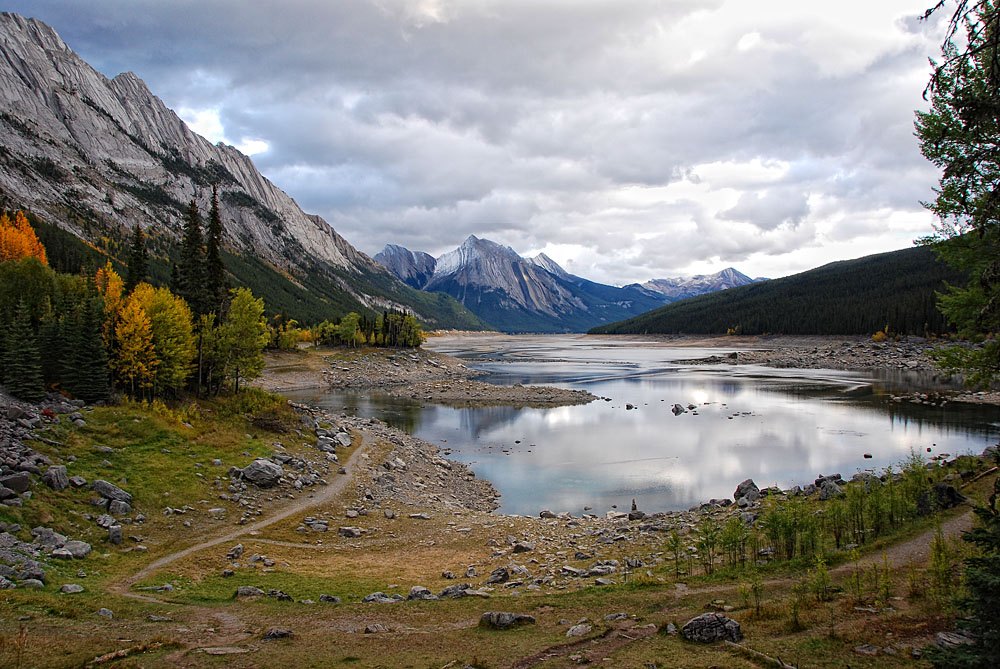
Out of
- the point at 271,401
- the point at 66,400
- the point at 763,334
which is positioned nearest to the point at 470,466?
the point at 271,401

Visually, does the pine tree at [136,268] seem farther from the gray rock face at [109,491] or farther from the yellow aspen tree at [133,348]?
the gray rock face at [109,491]

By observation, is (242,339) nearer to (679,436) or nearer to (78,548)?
(78,548)

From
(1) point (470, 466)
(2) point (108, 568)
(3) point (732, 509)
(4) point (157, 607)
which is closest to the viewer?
(4) point (157, 607)

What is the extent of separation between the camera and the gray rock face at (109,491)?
1906 cm

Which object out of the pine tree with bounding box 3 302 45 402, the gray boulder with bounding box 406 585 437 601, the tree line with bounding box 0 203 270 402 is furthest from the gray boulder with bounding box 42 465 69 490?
the gray boulder with bounding box 406 585 437 601

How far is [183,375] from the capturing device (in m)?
33.3

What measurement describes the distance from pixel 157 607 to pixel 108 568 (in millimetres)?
4169

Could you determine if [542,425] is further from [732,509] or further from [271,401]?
[732,509]

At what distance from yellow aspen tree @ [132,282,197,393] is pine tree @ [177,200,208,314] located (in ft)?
16.2

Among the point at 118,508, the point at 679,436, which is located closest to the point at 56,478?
the point at 118,508

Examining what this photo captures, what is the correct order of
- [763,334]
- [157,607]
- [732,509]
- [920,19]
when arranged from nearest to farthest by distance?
[920,19], [157,607], [732,509], [763,334]

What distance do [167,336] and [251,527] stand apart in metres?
18.4

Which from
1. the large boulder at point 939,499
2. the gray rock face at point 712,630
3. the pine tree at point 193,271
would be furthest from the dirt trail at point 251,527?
the large boulder at point 939,499

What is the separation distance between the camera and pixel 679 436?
143 feet
